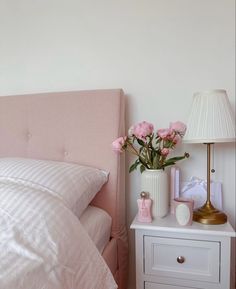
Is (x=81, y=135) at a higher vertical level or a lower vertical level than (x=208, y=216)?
higher

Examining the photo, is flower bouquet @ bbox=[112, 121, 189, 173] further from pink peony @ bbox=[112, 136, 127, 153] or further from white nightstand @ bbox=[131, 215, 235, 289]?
white nightstand @ bbox=[131, 215, 235, 289]

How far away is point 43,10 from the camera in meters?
1.64

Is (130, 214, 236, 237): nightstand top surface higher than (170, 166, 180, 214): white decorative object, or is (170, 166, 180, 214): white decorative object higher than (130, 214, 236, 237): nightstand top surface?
(170, 166, 180, 214): white decorative object

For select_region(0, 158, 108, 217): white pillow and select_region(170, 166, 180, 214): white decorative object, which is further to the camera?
select_region(170, 166, 180, 214): white decorative object

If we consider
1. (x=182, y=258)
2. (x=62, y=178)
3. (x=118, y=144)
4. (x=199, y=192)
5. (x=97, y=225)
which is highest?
(x=118, y=144)

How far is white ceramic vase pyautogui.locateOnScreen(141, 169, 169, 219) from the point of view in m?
1.28

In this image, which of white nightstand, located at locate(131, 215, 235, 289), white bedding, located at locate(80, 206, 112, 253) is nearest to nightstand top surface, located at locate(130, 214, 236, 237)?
white nightstand, located at locate(131, 215, 235, 289)

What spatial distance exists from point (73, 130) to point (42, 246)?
0.74 meters

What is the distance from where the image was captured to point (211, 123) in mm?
1153

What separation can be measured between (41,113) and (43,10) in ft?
2.16

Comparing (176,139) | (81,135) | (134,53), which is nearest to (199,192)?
(176,139)

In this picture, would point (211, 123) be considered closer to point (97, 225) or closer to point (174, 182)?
point (174, 182)

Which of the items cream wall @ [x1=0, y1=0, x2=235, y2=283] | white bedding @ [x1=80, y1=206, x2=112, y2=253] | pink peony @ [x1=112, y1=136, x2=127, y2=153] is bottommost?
white bedding @ [x1=80, y1=206, x2=112, y2=253]

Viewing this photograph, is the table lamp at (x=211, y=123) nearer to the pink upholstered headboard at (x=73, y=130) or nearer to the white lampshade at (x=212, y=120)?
the white lampshade at (x=212, y=120)
